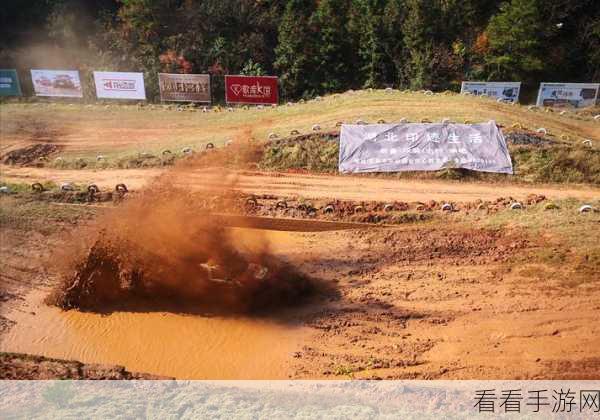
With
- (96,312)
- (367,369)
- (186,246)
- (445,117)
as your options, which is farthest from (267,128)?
(367,369)

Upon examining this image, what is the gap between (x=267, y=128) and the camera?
22328mm

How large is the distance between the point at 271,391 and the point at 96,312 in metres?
5.34

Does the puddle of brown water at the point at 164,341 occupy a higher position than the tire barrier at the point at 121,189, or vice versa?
the tire barrier at the point at 121,189

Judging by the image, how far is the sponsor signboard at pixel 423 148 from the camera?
17766 millimetres

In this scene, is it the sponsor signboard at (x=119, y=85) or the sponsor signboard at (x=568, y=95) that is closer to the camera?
the sponsor signboard at (x=568, y=95)

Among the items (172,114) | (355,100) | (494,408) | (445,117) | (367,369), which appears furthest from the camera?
(172,114)

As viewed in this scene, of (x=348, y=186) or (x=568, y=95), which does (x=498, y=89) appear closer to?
(x=568, y=95)

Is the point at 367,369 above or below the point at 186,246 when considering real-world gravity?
below

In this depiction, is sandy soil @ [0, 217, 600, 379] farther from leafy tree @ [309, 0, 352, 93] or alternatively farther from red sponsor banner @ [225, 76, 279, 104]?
leafy tree @ [309, 0, 352, 93]

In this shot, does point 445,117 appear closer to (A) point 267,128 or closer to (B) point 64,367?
(A) point 267,128

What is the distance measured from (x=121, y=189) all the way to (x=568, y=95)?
2526 centimetres

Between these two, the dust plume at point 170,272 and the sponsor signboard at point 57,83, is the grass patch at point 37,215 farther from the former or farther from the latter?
the sponsor signboard at point 57,83

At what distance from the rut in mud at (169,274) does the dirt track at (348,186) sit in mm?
4208

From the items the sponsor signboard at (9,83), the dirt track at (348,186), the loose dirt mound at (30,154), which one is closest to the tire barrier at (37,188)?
the dirt track at (348,186)
